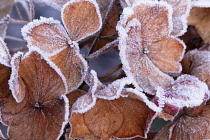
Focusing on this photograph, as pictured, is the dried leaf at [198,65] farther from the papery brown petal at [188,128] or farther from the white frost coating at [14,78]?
the white frost coating at [14,78]

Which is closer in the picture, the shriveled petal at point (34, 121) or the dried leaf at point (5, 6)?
the shriveled petal at point (34, 121)

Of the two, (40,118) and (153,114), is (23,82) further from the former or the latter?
(153,114)

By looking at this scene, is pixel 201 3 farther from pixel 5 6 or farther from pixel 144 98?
pixel 5 6

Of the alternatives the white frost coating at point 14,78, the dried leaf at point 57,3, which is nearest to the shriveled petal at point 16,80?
the white frost coating at point 14,78

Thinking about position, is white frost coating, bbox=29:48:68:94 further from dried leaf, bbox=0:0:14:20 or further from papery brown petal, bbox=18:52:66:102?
dried leaf, bbox=0:0:14:20

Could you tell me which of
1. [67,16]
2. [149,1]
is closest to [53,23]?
[67,16]

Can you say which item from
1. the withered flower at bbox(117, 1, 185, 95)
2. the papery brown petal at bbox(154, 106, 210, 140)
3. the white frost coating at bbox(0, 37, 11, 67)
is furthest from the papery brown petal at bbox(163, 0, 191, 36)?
the white frost coating at bbox(0, 37, 11, 67)
